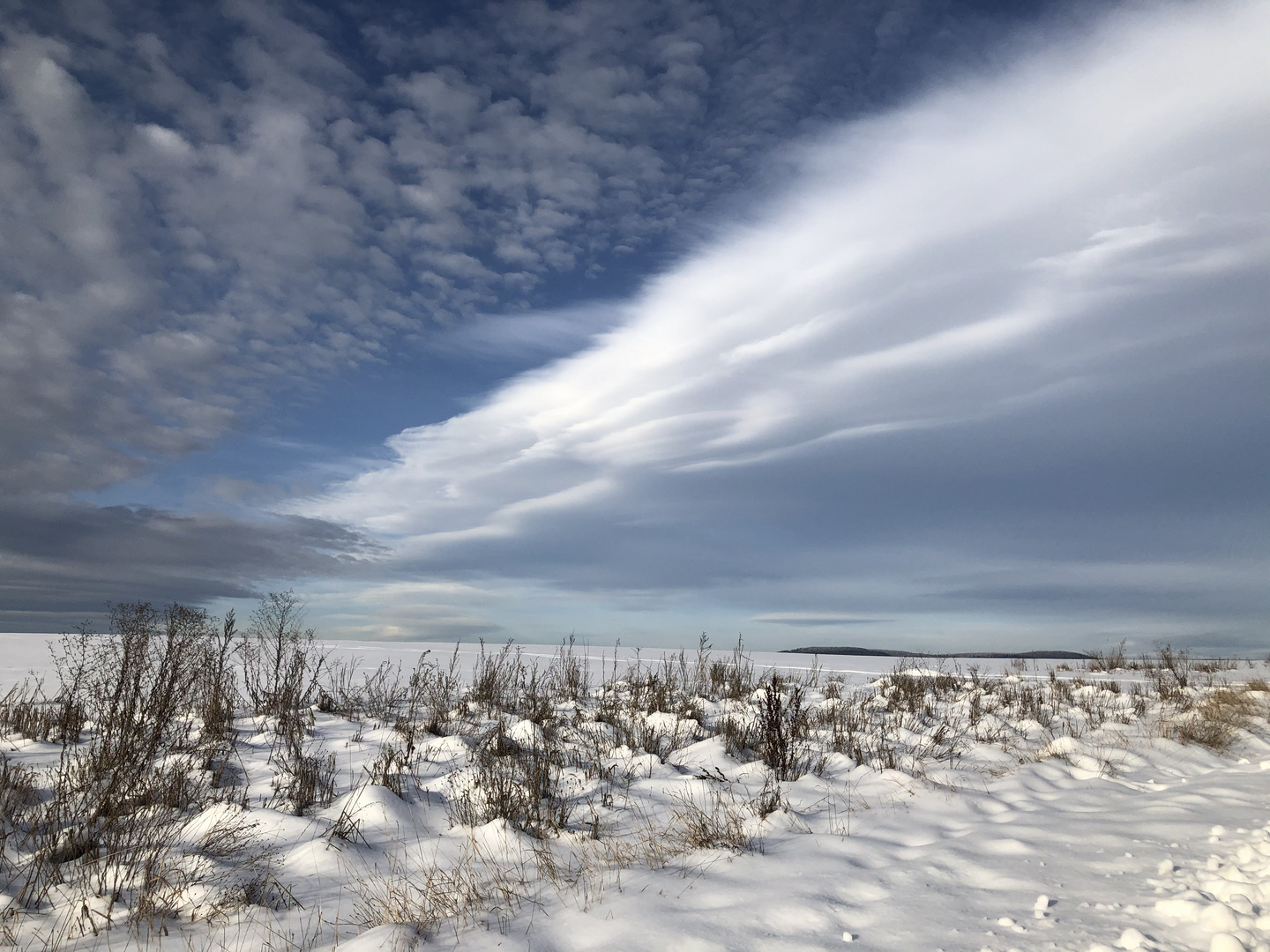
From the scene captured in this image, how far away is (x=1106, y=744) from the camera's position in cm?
768

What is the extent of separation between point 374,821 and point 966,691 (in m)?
11.7

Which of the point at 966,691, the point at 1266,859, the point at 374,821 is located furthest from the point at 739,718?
the point at 966,691

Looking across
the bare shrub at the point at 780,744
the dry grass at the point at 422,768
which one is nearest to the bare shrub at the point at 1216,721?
the dry grass at the point at 422,768

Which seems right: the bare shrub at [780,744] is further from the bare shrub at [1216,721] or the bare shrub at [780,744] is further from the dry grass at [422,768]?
the bare shrub at [1216,721]

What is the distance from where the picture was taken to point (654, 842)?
4102mm

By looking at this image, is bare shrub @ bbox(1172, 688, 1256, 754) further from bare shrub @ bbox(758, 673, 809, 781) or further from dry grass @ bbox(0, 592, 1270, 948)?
bare shrub @ bbox(758, 673, 809, 781)

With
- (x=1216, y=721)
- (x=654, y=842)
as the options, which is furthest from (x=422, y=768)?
(x=1216, y=721)

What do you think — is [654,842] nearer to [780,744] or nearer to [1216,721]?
[780,744]

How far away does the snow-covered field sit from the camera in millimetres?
3027

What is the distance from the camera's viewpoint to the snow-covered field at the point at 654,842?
3027 millimetres

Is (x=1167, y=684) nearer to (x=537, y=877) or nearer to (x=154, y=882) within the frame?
(x=537, y=877)

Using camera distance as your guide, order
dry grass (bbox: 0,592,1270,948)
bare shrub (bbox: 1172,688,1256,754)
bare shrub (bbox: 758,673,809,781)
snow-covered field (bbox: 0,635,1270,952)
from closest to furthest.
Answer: snow-covered field (bbox: 0,635,1270,952), dry grass (bbox: 0,592,1270,948), bare shrub (bbox: 758,673,809,781), bare shrub (bbox: 1172,688,1256,754)

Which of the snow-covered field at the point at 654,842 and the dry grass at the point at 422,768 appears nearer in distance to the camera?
the snow-covered field at the point at 654,842

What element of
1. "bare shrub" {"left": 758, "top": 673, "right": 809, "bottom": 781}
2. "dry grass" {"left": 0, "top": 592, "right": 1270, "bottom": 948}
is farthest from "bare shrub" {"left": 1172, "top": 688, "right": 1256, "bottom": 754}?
"bare shrub" {"left": 758, "top": 673, "right": 809, "bottom": 781}
